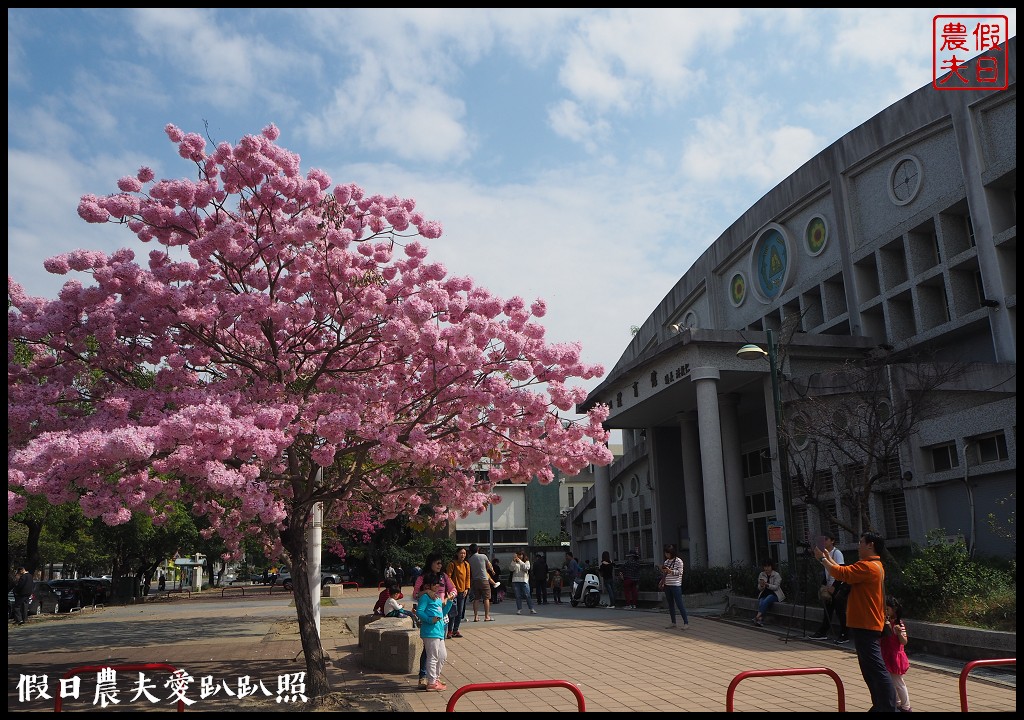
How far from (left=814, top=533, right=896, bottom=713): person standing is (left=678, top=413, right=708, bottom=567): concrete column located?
888 inches

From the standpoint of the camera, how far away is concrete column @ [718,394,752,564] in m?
27.0

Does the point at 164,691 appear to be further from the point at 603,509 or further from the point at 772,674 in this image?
the point at 603,509

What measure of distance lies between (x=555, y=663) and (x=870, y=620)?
238 inches

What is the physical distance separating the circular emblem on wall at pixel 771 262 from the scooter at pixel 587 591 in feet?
42.4

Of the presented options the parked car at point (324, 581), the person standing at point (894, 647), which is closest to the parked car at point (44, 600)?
the parked car at point (324, 581)

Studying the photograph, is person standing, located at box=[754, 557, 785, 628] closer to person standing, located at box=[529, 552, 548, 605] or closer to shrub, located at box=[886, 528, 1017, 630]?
shrub, located at box=[886, 528, 1017, 630]

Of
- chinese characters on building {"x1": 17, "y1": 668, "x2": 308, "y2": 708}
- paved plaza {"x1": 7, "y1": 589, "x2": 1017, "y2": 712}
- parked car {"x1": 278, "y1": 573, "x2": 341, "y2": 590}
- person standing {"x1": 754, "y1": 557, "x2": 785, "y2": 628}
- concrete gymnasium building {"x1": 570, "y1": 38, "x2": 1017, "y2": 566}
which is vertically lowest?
parked car {"x1": 278, "y1": 573, "x2": 341, "y2": 590}

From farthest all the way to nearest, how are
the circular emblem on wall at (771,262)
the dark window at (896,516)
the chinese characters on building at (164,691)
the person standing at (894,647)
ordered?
1. the circular emblem on wall at (771,262)
2. the dark window at (896,516)
3. the chinese characters on building at (164,691)
4. the person standing at (894,647)

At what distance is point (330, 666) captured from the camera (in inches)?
493

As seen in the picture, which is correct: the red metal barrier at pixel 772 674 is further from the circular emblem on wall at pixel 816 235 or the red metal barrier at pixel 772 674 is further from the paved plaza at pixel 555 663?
the circular emblem on wall at pixel 816 235

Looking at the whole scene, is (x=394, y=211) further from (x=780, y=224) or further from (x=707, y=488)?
(x=780, y=224)

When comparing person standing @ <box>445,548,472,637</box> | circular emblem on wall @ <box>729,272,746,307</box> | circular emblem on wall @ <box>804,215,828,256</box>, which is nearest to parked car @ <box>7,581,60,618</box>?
person standing @ <box>445,548,472,637</box>

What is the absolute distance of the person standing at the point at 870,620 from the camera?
7.09m

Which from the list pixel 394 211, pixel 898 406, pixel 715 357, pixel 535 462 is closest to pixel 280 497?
pixel 535 462
